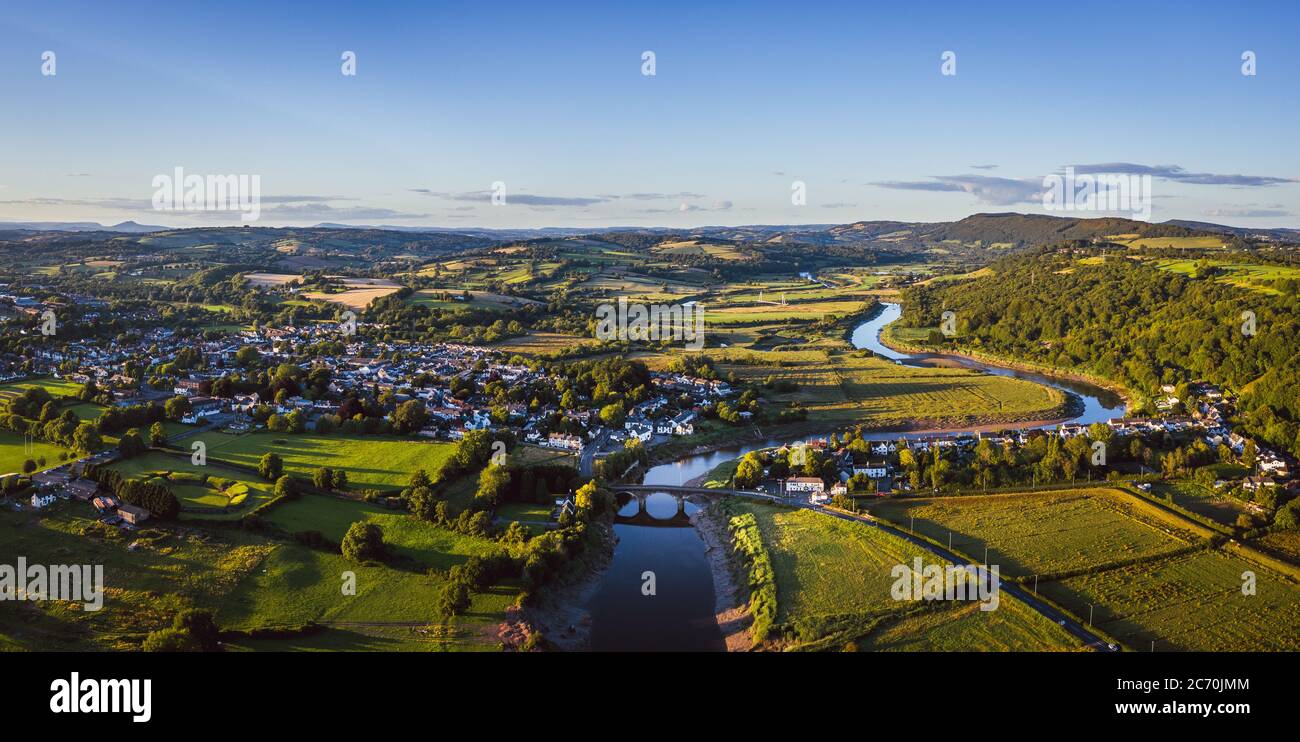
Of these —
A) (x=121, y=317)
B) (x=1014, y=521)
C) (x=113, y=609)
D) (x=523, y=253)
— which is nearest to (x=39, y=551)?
(x=113, y=609)

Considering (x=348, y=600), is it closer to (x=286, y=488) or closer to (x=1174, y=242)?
(x=286, y=488)

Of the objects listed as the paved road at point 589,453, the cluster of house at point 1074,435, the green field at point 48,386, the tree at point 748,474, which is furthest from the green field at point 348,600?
the green field at point 48,386

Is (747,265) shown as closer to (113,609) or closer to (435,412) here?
(435,412)

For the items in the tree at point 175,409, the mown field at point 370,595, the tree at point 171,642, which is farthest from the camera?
the tree at point 175,409

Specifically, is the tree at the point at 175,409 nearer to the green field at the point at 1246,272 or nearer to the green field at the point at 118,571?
the green field at the point at 118,571

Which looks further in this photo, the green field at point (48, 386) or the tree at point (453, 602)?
the green field at point (48, 386)

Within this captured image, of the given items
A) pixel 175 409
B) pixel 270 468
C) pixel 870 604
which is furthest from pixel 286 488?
pixel 870 604

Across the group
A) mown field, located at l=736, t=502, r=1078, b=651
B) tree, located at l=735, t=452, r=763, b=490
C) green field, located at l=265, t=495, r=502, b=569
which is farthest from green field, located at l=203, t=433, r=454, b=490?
mown field, located at l=736, t=502, r=1078, b=651

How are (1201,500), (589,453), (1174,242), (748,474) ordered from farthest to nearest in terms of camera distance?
(1174,242), (589,453), (748,474), (1201,500)
